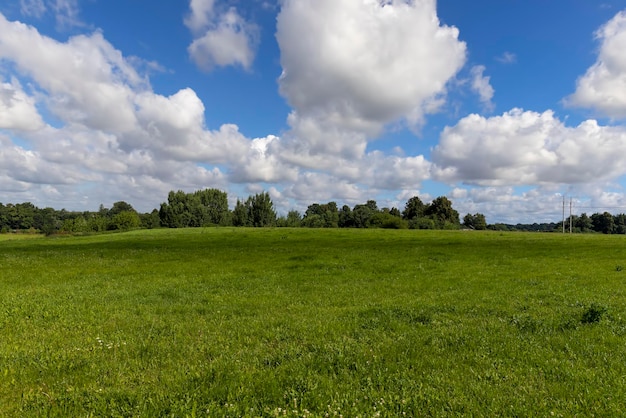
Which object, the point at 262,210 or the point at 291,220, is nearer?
the point at 262,210

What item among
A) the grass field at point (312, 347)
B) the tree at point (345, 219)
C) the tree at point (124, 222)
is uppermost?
the tree at point (345, 219)

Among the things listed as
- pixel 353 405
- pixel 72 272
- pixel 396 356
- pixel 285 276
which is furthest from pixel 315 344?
pixel 72 272

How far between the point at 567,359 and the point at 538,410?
2.65 metres

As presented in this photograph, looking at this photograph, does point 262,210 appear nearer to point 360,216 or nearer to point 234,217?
point 234,217

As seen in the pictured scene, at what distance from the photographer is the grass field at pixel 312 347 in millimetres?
6062

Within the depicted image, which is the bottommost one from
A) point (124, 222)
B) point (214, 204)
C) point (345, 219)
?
point (124, 222)

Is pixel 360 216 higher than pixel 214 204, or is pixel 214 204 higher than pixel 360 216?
pixel 214 204

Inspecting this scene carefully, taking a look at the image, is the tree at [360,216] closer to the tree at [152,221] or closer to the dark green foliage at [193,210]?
the dark green foliage at [193,210]

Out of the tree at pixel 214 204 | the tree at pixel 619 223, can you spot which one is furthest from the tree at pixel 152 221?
the tree at pixel 619 223

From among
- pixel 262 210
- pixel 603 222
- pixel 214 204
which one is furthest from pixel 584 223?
pixel 214 204

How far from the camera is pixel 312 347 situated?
8.84 metres

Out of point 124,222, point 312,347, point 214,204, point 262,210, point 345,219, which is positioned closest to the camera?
point 312,347

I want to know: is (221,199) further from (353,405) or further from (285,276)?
(353,405)

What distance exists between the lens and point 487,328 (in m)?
10.2
